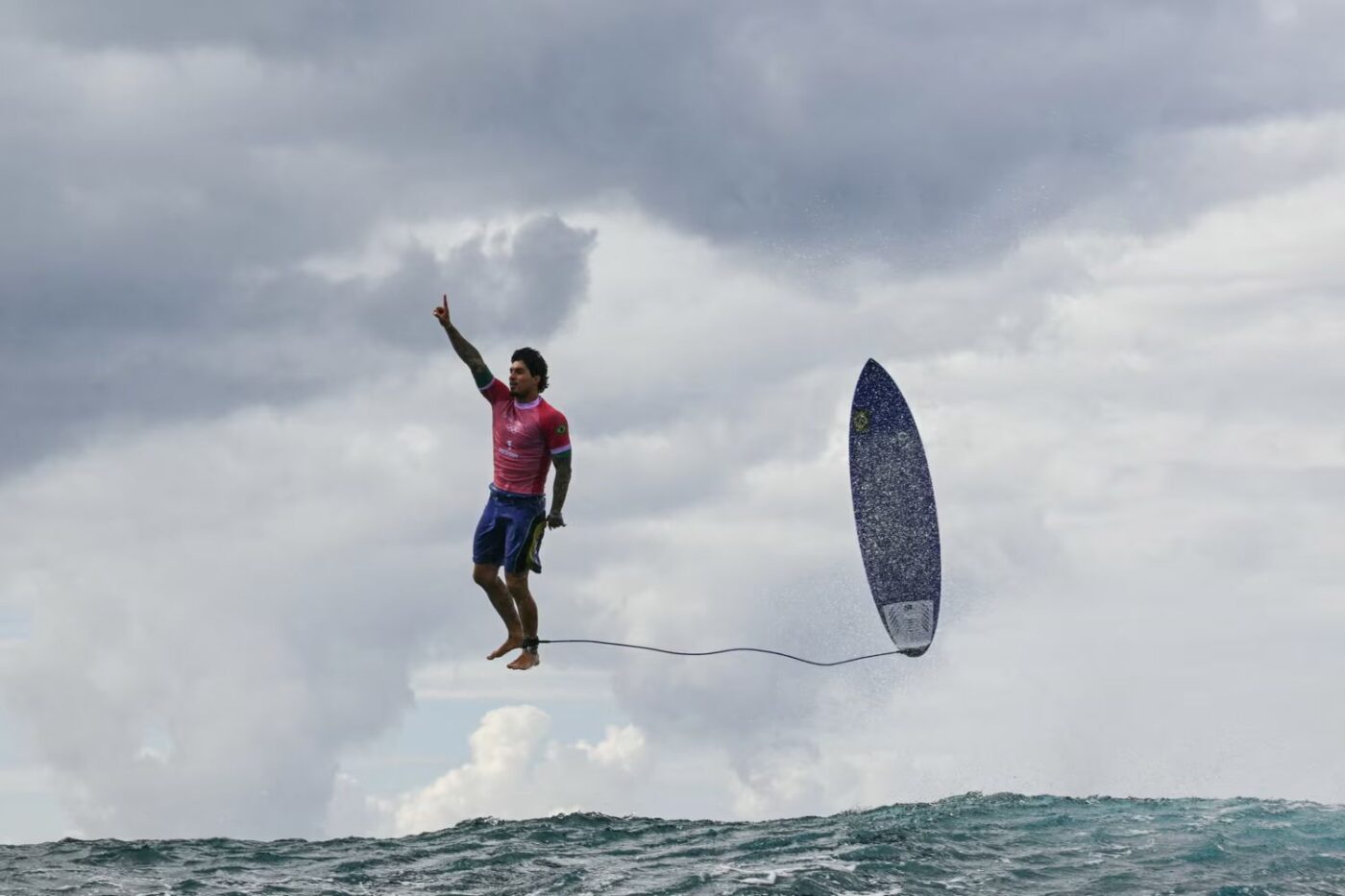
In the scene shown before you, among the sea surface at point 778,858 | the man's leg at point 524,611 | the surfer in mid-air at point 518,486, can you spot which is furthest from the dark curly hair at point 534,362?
the sea surface at point 778,858

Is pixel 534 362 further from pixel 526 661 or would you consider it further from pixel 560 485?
pixel 526 661

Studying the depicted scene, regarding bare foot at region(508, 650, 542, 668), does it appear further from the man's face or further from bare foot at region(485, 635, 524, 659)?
the man's face

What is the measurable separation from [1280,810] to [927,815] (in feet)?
20.0

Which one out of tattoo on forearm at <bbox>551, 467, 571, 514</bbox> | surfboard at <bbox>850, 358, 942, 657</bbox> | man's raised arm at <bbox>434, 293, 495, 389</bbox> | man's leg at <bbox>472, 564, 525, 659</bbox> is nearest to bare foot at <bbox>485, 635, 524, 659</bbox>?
man's leg at <bbox>472, 564, 525, 659</bbox>

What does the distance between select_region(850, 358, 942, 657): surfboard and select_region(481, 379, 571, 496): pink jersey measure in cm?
758

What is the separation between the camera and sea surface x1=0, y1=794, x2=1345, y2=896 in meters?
15.4

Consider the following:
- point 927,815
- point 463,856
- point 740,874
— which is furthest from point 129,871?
point 927,815

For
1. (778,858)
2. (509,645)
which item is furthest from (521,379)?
(778,858)

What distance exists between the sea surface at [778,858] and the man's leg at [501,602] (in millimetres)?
2802

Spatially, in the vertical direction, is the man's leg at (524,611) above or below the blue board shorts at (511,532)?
below

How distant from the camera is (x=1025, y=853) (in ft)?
57.7

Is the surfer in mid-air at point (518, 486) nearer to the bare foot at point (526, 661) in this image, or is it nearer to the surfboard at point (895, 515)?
the bare foot at point (526, 661)

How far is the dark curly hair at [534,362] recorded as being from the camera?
17062 millimetres

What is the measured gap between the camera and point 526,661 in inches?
704
